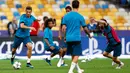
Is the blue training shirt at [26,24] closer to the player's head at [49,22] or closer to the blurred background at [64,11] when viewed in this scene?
the player's head at [49,22]

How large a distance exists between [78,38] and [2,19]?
18273 mm

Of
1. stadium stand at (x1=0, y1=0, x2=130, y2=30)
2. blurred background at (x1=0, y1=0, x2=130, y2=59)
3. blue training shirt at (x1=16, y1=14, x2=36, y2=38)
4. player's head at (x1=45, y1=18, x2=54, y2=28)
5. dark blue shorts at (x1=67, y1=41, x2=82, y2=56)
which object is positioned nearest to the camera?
dark blue shorts at (x1=67, y1=41, x2=82, y2=56)

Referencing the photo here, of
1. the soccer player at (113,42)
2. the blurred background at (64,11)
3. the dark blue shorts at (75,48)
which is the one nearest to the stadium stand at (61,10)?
the blurred background at (64,11)

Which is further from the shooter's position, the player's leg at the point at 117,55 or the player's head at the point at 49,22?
the player's head at the point at 49,22

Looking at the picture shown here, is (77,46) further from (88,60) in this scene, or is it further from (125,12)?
(125,12)

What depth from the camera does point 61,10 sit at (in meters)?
37.4

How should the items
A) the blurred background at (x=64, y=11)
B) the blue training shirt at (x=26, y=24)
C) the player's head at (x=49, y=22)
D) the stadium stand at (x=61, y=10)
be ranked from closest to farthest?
the blue training shirt at (x=26, y=24) → the player's head at (x=49, y=22) → the blurred background at (x=64, y=11) → the stadium stand at (x=61, y=10)

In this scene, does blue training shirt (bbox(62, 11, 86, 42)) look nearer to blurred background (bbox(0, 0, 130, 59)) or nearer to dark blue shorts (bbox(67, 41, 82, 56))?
dark blue shorts (bbox(67, 41, 82, 56))

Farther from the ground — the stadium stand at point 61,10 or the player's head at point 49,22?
the player's head at point 49,22

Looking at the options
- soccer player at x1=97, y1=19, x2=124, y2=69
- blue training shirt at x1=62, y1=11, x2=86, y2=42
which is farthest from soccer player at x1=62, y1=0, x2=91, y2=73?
soccer player at x1=97, y1=19, x2=124, y2=69

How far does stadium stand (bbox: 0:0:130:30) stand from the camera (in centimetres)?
3609

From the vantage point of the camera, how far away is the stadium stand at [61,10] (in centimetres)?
3609

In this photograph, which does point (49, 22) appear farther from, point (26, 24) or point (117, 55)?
point (117, 55)

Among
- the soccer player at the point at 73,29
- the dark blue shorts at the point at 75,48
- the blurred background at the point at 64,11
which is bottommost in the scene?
the blurred background at the point at 64,11
